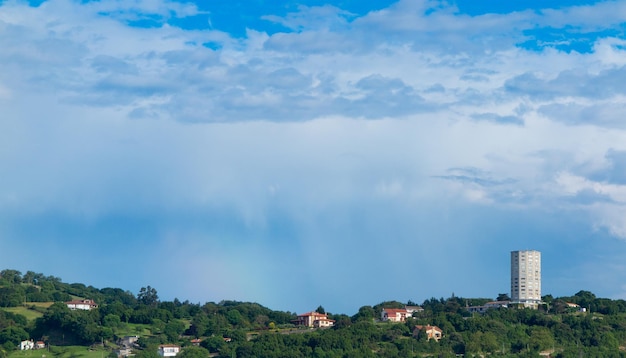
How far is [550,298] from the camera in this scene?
639ft

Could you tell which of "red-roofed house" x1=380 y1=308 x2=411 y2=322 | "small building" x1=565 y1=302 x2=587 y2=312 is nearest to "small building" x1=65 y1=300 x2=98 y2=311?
"red-roofed house" x1=380 y1=308 x2=411 y2=322

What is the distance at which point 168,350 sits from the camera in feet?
506

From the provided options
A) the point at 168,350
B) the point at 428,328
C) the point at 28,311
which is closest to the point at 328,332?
the point at 428,328

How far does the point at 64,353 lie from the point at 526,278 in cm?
7604

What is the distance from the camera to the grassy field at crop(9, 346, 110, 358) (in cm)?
15125

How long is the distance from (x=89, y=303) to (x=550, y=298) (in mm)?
74660

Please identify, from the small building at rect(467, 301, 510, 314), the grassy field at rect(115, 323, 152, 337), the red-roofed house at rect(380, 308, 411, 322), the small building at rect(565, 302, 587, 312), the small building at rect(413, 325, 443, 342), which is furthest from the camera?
the small building at rect(467, 301, 510, 314)

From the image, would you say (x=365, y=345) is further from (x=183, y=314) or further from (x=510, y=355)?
(x=183, y=314)

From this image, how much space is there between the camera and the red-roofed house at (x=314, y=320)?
176 metres

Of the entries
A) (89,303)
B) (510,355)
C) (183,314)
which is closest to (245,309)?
(183,314)

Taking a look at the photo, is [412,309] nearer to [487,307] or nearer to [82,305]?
[487,307]

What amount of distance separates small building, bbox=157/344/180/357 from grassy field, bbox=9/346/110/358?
6948 millimetres

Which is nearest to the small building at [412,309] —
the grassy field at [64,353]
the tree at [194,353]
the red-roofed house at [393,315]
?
the red-roofed house at [393,315]

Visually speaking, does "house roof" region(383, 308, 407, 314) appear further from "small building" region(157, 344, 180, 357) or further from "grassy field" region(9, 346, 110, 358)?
"grassy field" region(9, 346, 110, 358)
